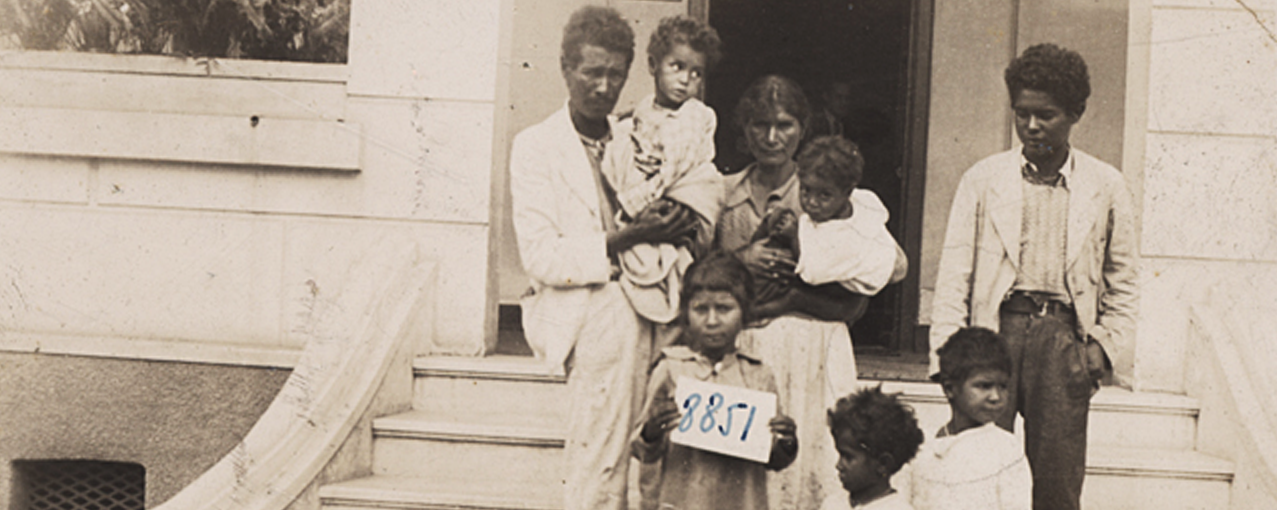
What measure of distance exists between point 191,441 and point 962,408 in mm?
3646

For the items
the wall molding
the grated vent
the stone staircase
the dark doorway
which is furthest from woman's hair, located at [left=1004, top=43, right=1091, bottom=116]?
the grated vent

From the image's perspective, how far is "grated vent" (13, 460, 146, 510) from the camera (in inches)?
256

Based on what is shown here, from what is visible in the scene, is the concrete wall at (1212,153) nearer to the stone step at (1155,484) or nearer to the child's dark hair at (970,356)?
the stone step at (1155,484)

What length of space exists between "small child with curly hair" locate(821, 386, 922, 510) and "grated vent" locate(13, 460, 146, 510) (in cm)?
380

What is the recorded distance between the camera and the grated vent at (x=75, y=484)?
649cm

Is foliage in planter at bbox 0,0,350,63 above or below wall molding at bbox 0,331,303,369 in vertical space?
above

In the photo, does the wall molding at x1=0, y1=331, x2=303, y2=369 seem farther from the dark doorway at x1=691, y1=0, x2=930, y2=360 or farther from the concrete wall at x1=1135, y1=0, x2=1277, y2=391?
the concrete wall at x1=1135, y1=0, x2=1277, y2=391

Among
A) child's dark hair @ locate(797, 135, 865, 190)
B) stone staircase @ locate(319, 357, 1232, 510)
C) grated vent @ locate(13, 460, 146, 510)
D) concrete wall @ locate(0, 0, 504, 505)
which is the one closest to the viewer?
child's dark hair @ locate(797, 135, 865, 190)

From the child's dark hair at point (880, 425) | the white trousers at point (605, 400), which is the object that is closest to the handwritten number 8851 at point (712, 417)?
the child's dark hair at point (880, 425)

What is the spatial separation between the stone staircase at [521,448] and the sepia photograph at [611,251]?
17 mm

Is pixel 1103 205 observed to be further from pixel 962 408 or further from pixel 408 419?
pixel 408 419

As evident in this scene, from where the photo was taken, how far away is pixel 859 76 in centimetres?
806

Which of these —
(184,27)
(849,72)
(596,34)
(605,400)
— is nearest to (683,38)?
(596,34)

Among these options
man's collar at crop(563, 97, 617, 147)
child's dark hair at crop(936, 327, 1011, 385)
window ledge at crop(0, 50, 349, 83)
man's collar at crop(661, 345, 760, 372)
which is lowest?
man's collar at crop(661, 345, 760, 372)
